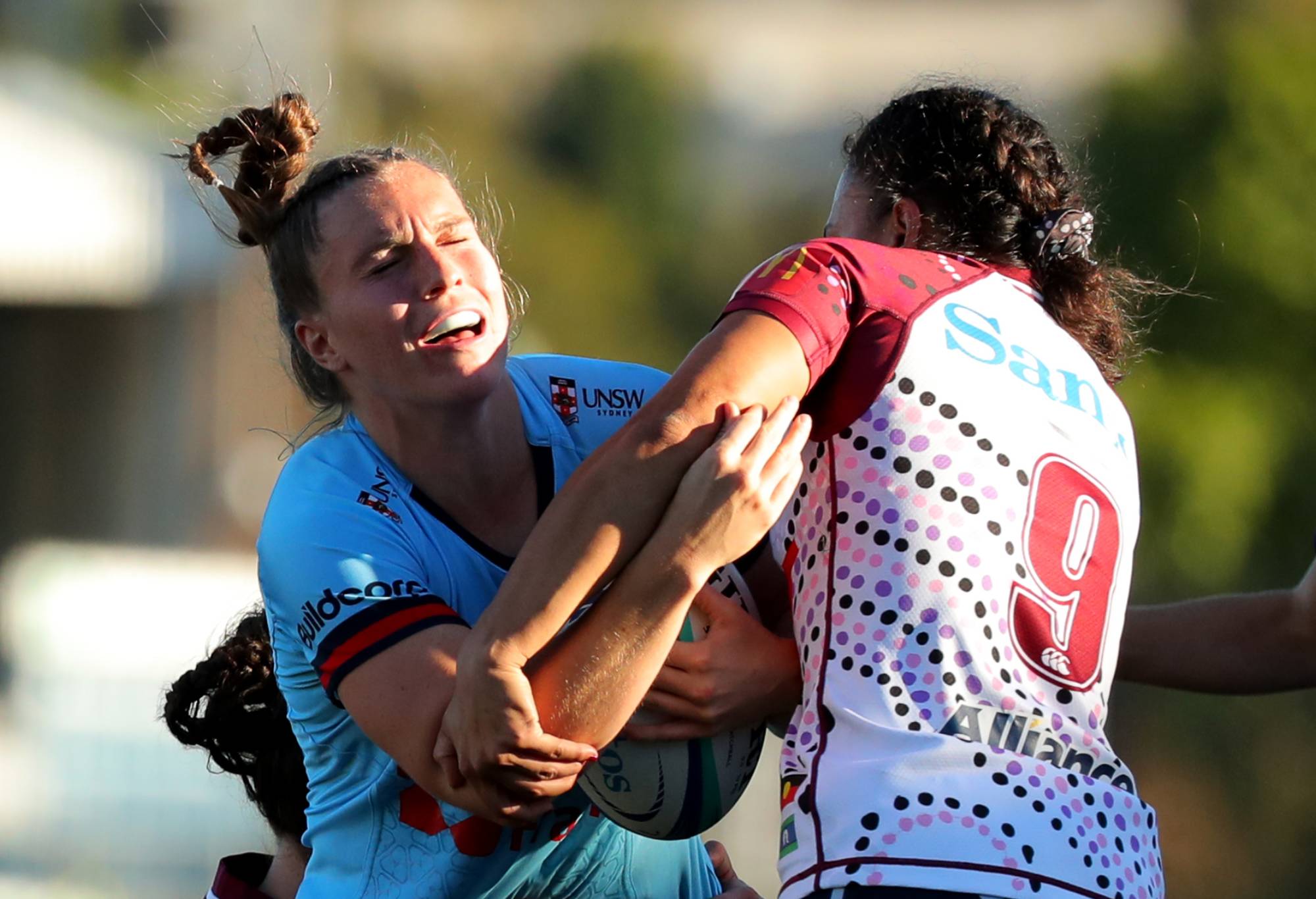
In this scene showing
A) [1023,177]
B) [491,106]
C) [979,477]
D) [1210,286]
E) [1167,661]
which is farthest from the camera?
[491,106]

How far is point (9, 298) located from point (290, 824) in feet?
49.1

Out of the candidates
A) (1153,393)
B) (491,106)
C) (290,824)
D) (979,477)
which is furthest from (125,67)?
(979,477)

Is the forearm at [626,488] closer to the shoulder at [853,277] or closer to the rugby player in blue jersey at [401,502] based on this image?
the shoulder at [853,277]

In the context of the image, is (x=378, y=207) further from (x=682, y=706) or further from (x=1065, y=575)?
(x=1065, y=575)

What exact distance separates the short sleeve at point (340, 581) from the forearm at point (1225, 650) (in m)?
1.65

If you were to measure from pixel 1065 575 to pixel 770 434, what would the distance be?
479mm

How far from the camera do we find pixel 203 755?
10727 mm

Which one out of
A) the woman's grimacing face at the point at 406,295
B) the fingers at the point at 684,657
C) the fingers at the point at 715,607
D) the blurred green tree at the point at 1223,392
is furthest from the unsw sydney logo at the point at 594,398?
the blurred green tree at the point at 1223,392

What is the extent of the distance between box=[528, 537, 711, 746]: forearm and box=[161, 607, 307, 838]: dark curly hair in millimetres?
1674

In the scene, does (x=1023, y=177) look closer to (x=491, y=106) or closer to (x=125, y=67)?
(x=125, y=67)

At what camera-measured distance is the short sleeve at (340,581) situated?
265 cm

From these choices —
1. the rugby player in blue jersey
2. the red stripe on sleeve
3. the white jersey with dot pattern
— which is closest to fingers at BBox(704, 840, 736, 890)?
the rugby player in blue jersey

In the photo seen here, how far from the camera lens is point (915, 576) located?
7.61ft

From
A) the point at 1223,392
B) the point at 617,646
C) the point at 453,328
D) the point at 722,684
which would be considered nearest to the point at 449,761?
the point at 617,646
